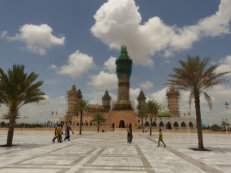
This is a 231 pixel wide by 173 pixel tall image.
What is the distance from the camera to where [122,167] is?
712 cm

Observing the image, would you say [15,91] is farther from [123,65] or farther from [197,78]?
[123,65]

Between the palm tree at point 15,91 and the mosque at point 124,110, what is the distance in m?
50.3

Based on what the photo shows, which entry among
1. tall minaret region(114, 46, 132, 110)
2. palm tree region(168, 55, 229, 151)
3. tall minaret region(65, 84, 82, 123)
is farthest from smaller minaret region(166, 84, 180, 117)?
palm tree region(168, 55, 229, 151)

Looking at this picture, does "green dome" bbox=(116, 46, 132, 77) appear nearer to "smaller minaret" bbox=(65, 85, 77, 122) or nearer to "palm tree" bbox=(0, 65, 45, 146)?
"smaller minaret" bbox=(65, 85, 77, 122)

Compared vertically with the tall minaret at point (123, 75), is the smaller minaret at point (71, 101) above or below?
below

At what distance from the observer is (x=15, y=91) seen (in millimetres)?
13703

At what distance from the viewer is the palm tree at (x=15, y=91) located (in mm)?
13633

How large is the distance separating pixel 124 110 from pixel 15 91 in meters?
57.3

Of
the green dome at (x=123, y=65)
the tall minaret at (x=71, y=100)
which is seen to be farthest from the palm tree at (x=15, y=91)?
the tall minaret at (x=71, y=100)

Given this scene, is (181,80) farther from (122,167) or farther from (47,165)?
(47,165)

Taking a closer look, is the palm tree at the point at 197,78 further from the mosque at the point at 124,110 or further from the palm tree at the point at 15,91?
the mosque at the point at 124,110

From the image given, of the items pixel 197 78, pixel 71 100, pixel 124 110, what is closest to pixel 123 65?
pixel 124 110

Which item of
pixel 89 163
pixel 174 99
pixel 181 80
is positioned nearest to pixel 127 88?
pixel 174 99

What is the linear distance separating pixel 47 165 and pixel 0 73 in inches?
410
